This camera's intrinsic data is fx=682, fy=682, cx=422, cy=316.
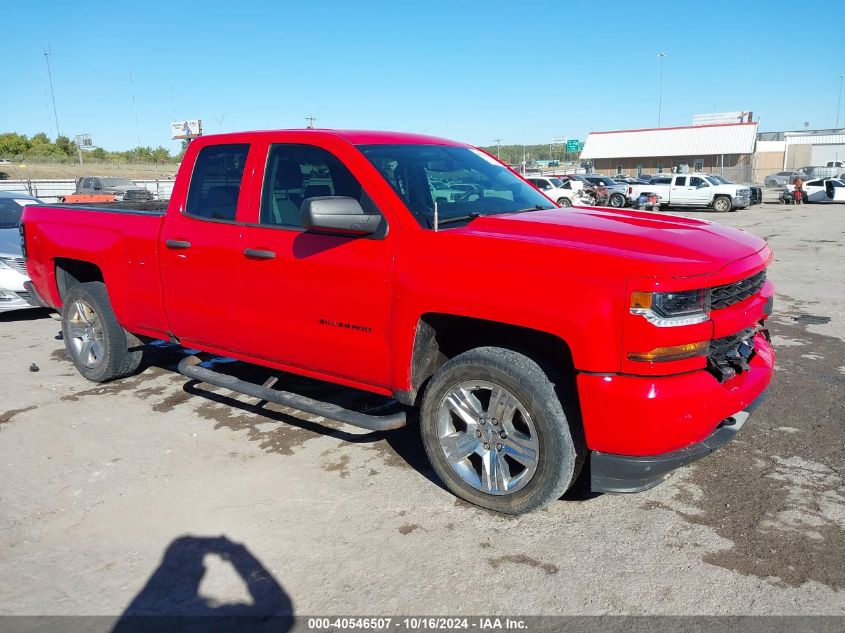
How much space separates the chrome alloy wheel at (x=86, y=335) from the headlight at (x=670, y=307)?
14.8 feet

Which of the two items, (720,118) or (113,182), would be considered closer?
(113,182)

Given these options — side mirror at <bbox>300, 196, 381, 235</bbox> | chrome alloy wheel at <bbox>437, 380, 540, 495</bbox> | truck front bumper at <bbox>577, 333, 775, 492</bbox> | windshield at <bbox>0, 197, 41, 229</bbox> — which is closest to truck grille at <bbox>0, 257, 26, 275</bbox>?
windshield at <bbox>0, 197, 41, 229</bbox>

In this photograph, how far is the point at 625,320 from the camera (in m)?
3.00

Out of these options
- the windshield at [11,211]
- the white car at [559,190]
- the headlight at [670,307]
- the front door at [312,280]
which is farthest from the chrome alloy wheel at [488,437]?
the white car at [559,190]

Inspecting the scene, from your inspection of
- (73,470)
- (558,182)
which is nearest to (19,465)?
(73,470)

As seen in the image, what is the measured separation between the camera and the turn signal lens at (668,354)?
3000 millimetres

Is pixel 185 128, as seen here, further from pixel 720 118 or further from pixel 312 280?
pixel 720 118

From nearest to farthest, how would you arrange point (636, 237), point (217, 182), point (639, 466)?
point (639, 466), point (636, 237), point (217, 182)

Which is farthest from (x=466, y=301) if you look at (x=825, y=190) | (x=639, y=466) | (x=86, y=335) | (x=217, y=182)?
(x=825, y=190)

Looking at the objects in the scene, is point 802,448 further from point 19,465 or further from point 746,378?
point 19,465

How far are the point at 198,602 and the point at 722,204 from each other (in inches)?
1221

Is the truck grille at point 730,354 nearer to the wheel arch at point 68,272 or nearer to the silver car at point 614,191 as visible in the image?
the wheel arch at point 68,272

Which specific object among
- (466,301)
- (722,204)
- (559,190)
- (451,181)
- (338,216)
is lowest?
(722,204)

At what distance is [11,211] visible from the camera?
1002 centimetres
